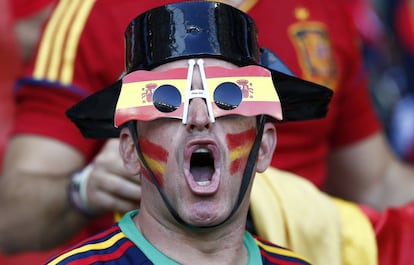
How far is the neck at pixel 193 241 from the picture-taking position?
7.15ft

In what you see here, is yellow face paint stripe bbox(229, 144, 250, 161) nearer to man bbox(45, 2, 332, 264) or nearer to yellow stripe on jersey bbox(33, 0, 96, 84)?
man bbox(45, 2, 332, 264)

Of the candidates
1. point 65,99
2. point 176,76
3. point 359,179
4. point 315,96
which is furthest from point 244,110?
point 359,179

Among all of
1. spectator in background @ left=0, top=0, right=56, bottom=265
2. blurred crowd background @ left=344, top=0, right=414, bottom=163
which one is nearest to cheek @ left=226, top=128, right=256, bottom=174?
spectator in background @ left=0, top=0, right=56, bottom=265

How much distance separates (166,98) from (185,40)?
0.40 feet

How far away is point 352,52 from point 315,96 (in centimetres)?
100

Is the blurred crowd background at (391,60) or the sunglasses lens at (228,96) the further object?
the blurred crowd background at (391,60)

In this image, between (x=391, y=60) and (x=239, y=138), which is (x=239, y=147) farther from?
(x=391, y=60)

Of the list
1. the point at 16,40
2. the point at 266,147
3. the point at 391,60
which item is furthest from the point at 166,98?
the point at 391,60

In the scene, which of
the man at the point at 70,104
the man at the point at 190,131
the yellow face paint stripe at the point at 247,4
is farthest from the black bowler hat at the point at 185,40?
the yellow face paint stripe at the point at 247,4

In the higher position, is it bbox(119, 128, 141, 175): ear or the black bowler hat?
the black bowler hat

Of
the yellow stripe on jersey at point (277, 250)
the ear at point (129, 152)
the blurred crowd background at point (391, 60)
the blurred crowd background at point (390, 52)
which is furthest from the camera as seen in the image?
the blurred crowd background at point (390, 52)

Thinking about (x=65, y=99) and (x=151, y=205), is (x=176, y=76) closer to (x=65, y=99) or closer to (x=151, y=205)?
(x=151, y=205)

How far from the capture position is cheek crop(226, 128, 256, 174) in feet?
7.04

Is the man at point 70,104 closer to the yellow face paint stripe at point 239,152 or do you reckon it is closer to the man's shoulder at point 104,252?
the man's shoulder at point 104,252
